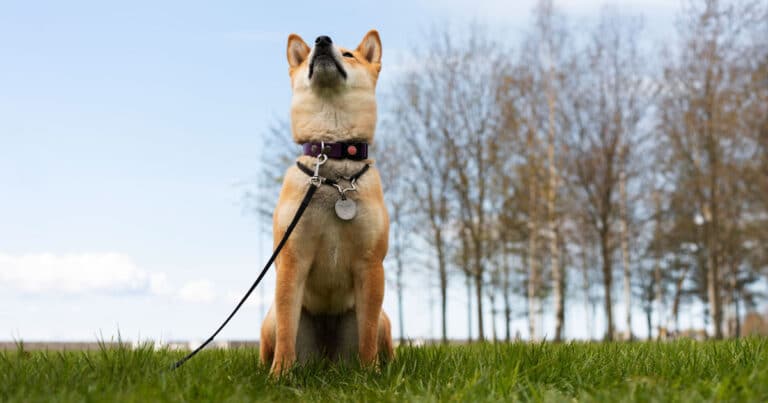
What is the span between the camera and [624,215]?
20.5 m

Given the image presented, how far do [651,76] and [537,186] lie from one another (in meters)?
4.40

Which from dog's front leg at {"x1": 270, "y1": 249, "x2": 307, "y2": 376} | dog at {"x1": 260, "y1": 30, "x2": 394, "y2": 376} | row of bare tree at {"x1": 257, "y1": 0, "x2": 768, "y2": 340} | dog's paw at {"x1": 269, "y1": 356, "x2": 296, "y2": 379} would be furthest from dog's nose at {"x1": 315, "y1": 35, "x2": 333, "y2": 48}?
row of bare tree at {"x1": 257, "y1": 0, "x2": 768, "y2": 340}

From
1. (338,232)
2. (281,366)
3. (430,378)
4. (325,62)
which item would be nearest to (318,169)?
(338,232)

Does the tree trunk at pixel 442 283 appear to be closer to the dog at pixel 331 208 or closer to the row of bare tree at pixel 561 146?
the row of bare tree at pixel 561 146

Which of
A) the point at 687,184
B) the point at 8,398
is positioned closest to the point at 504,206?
the point at 687,184

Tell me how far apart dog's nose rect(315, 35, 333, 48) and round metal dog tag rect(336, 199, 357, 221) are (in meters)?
1.14

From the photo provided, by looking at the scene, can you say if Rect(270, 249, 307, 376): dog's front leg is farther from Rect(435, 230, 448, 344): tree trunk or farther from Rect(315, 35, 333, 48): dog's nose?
Rect(435, 230, 448, 344): tree trunk

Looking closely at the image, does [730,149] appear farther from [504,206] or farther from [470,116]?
[470,116]

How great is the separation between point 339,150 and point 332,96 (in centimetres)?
40

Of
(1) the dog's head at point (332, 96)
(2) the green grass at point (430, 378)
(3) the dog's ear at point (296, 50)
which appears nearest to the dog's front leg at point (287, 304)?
(2) the green grass at point (430, 378)

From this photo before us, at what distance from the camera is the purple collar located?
493 centimetres

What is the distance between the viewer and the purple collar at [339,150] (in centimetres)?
493

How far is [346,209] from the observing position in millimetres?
4781

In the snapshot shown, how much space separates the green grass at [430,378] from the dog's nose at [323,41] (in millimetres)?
2360
